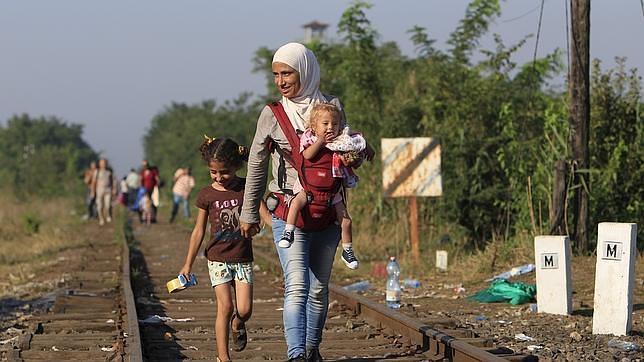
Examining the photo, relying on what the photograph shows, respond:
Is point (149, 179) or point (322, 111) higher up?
point (322, 111)

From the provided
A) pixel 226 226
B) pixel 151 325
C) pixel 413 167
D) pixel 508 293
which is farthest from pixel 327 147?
pixel 413 167

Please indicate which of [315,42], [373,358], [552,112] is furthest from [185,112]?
[373,358]

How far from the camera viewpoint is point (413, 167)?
51.6 feet

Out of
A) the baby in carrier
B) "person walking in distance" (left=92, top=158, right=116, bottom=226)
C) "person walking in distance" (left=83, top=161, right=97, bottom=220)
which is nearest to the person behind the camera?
the baby in carrier

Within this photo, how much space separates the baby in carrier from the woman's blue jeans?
12 centimetres

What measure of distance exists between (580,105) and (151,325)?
6.39 meters

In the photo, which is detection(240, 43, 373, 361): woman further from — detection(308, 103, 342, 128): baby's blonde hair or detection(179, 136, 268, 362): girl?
detection(179, 136, 268, 362): girl

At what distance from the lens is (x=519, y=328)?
9336mm

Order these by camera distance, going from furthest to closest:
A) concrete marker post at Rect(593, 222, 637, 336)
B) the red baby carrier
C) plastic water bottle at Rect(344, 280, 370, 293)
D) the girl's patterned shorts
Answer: plastic water bottle at Rect(344, 280, 370, 293) → concrete marker post at Rect(593, 222, 637, 336) → the girl's patterned shorts → the red baby carrier

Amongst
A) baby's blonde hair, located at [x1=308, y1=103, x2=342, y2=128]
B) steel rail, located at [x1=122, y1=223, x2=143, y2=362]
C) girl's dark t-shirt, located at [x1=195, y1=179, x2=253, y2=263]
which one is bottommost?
steel rail, located at [x1=122, y1=223, x2=143, y2=362]

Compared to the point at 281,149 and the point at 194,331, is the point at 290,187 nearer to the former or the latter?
the point at 281,149

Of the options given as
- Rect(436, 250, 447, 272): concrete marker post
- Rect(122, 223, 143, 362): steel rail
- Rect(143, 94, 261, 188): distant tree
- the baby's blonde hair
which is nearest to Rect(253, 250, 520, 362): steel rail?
the baby's blonde hair

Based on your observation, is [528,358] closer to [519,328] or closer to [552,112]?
[519,328]

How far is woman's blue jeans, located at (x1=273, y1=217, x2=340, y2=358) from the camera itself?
21.9ft
